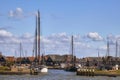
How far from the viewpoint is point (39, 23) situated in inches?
5960

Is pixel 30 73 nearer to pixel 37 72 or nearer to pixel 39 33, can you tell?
pixel 37 72

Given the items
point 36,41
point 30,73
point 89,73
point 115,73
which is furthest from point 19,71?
point 115,73

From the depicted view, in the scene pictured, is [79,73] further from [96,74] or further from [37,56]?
[37,56]

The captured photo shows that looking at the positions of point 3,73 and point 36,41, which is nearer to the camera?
point 3,73

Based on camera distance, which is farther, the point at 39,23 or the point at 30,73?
the point at 39,23

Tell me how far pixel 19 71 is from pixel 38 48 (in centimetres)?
1052

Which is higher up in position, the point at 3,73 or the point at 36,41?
the point at 36,41

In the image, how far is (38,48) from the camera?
475ft

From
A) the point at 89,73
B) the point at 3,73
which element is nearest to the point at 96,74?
the point at 89,73

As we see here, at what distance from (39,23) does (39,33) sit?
4273mm

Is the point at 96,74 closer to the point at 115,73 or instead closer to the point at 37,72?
the point at 115,73

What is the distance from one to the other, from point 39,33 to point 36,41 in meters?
3.53

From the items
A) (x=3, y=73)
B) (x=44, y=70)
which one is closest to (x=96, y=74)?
(x=44, y=70)

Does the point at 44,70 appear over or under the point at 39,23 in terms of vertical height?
under
